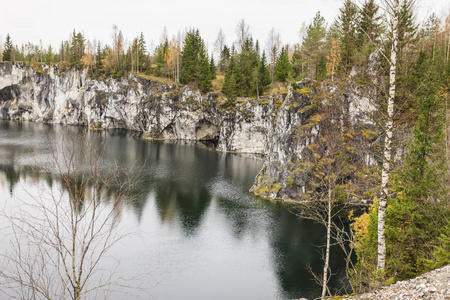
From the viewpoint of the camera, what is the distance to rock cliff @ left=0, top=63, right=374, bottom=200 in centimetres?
3909

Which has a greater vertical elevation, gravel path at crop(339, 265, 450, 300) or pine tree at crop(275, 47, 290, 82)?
pine tree at crop(275, 47, 290, 82)

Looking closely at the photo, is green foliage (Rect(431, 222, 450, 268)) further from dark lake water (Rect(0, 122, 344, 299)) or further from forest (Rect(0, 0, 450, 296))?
dark lake water (Rect(0, 122, 344, 299))

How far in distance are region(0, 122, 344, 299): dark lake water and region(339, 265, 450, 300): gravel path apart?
804 cm

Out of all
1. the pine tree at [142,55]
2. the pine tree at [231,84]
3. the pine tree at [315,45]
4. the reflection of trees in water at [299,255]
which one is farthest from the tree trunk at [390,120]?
the pine tree at [142,55]

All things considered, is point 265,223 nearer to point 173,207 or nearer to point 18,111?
point 173,207

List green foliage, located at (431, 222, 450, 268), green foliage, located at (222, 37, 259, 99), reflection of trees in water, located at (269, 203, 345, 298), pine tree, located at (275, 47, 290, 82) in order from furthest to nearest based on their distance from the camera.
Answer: green foliage, located at (222, 37, 259, 99), pine tree, located at (275, 47, 290, 82), reflection of trees in water, located at (269, 203, 345, 298), green foliage, located at (431, 222, 450, 268)

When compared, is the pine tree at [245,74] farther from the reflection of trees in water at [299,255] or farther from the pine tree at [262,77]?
the reflection of trees in water at [299,255]

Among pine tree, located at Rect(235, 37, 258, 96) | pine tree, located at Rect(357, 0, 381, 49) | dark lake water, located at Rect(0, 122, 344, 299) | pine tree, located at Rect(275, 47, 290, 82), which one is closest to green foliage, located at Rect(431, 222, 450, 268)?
pine tree, located at Rect(357, 0, 381, 49)

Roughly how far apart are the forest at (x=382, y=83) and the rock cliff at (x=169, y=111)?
126 inches

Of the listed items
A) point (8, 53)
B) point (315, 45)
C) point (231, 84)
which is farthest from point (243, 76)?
point (8, 53)

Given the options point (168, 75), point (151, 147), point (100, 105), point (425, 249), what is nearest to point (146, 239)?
point (425, 249)

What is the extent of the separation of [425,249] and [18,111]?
115360mm

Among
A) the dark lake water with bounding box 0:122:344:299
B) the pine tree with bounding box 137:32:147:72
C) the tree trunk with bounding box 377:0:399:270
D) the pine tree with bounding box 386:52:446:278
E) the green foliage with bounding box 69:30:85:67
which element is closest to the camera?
the tree trunk with bounding box 377:0:399:270

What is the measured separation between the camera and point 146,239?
24.5 metres
